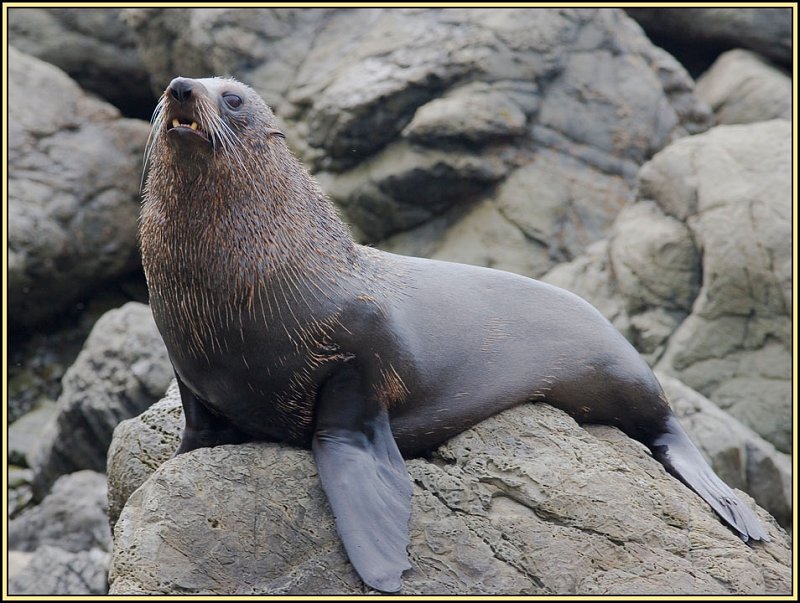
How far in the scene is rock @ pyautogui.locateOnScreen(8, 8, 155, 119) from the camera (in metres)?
16.4

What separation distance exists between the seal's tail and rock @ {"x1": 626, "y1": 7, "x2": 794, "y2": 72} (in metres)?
9.86

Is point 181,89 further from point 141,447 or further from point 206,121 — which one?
point 141,447

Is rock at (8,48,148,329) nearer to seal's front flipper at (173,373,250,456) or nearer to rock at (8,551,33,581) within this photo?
rock at (8,551,33,581)

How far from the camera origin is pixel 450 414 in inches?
234

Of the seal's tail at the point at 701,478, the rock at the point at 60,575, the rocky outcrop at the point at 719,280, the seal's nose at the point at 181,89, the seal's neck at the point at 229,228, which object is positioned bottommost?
the rock at the point at 60,575

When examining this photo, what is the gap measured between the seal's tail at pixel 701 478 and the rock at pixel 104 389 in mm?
5375

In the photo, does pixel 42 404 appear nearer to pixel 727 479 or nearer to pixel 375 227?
pixel 375 227

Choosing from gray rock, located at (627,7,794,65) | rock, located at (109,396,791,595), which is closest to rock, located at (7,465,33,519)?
rock, located at (109,396,791,595)

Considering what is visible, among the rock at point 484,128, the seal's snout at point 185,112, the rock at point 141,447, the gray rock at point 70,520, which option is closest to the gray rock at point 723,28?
the rock at point 484,128

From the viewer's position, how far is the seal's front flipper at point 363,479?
5062 mm

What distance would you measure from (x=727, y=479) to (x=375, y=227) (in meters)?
5.25

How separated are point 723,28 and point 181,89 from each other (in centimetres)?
1205

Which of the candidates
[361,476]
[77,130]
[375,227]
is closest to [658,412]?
[361,476]

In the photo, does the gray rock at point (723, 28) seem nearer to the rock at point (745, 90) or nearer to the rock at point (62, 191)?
the rock at point (745, 90)
